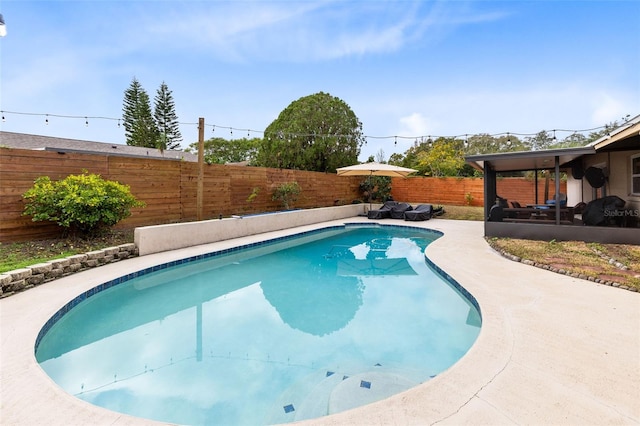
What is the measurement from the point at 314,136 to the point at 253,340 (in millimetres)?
16614

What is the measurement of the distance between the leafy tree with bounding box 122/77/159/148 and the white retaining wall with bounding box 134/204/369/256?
64.1 feet

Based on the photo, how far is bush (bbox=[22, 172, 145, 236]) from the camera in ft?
19.6

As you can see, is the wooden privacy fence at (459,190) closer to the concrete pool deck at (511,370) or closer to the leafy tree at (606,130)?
the leafy tree at (606,130)

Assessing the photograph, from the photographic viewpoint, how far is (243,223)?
9.55 m

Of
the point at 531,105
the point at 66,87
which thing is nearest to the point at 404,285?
the point at 66,87

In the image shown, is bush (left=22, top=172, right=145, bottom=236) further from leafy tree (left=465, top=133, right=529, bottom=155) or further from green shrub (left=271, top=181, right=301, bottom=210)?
leafy tree (left=465, top=133, right=529, bottom=155)

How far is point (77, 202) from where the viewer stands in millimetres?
5953

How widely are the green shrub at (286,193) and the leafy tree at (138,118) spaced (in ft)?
60.0

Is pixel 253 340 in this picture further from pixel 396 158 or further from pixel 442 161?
pixel 396 158

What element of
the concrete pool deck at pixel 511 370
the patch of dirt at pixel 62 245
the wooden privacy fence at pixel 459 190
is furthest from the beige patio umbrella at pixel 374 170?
the concrete pool deck at pixel 511 370

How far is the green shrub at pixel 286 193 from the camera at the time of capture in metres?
12.2

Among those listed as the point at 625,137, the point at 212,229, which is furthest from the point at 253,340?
the point at 625,137

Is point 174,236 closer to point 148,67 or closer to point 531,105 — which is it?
point 148,67

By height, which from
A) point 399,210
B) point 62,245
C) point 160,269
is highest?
point 399,210
